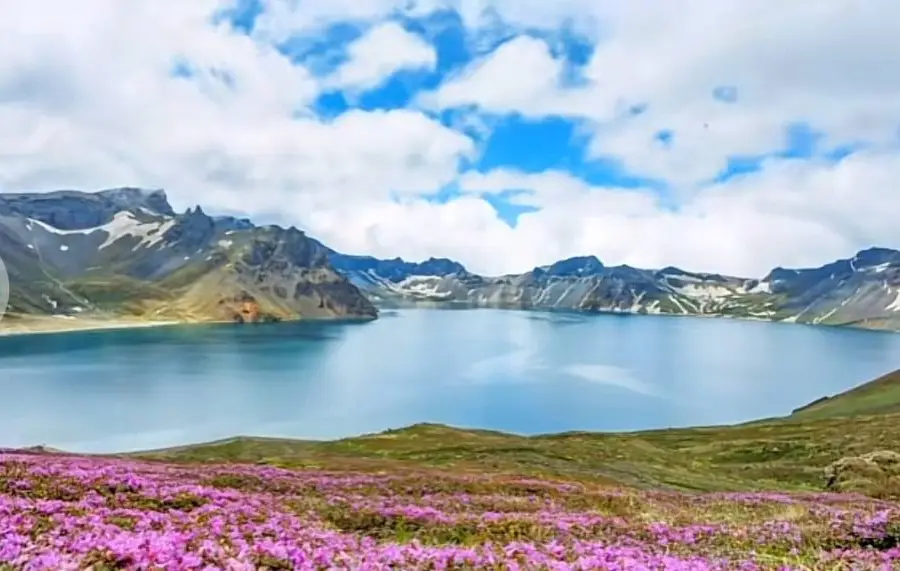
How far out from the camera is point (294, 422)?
389ft

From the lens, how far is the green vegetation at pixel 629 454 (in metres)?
44.5

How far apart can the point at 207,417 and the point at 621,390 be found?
8874cm

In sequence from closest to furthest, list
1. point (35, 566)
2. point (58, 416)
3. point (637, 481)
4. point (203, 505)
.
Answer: point (35, 566)
point (203, 505)
point (637, 481)
point (58, 416)

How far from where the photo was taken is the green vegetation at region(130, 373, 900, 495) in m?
44.5

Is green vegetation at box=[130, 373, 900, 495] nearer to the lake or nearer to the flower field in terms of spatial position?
the flower field

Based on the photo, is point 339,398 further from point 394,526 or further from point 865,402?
point 394,526

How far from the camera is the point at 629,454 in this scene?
57812mm

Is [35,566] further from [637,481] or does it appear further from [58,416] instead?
[58,416]

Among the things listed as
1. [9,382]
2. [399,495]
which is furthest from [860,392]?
[9,382]

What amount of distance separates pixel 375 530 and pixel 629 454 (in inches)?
1815

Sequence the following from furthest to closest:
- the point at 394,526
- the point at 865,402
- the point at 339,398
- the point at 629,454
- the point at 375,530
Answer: the point at 339,398 → the point at 865,402 → the point at 629,454 → the point at 394,526 → the point at 375,530

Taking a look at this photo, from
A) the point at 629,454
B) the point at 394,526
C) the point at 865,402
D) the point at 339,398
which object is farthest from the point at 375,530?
the point at 339,398

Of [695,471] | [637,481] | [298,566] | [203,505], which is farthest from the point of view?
[695,471]

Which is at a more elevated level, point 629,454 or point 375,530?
point 375,530
